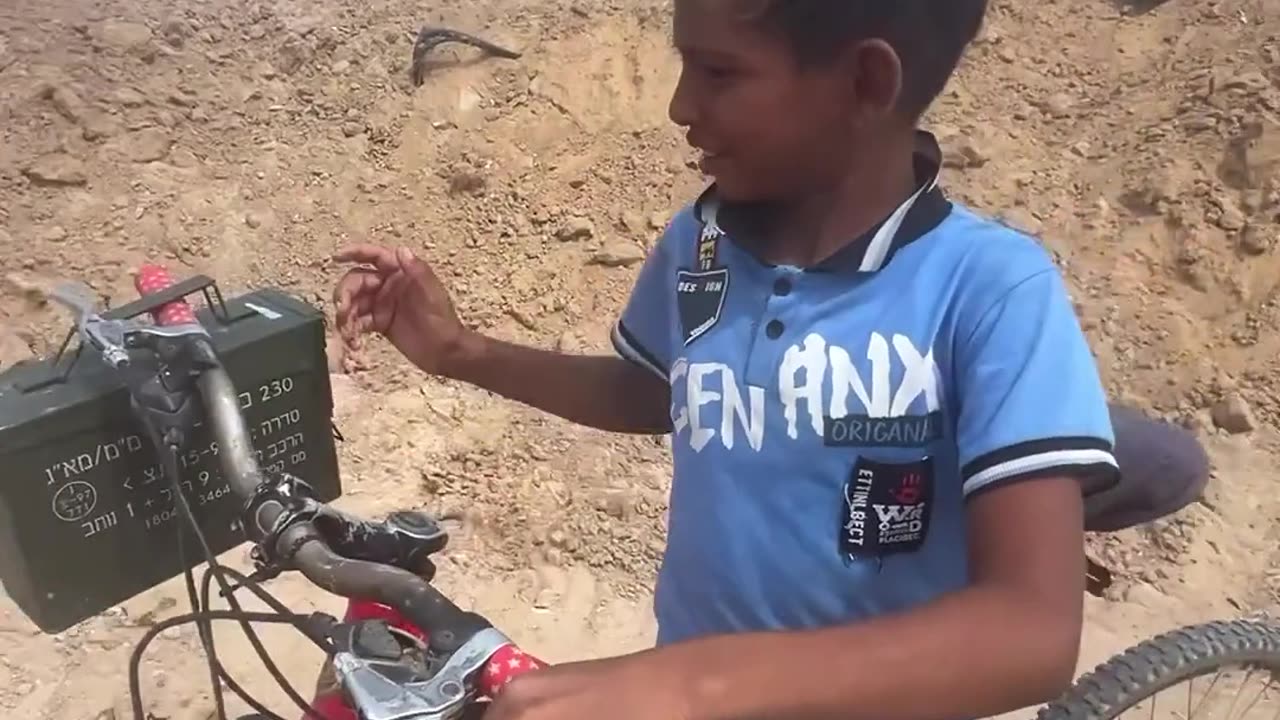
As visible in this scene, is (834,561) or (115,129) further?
(115,129)

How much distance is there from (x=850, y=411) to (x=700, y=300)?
189mm

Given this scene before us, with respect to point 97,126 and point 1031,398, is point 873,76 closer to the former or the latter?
point 1031,398

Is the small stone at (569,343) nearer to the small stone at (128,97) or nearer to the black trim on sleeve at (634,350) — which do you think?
the small stone at (128,97)

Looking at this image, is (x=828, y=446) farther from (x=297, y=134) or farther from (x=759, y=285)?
(x=297, y=134)

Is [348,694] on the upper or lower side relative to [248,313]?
lower

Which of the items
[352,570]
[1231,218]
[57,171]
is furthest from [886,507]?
[57,171]

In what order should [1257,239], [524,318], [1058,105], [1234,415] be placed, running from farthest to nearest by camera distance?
1. [1058,105]
2. [524,318]
3. [1257,239]
4. [1234,415]

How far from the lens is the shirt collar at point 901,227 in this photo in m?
0.98

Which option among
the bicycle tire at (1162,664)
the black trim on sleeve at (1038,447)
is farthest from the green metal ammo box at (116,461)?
the bicycle tire at (1162,664)

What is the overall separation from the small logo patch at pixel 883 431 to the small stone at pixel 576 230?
7.97 ft

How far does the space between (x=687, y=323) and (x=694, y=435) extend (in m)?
0.10

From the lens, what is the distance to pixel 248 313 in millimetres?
1130

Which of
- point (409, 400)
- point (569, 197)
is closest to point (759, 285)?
point (409, 400)

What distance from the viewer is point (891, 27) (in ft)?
2.99
